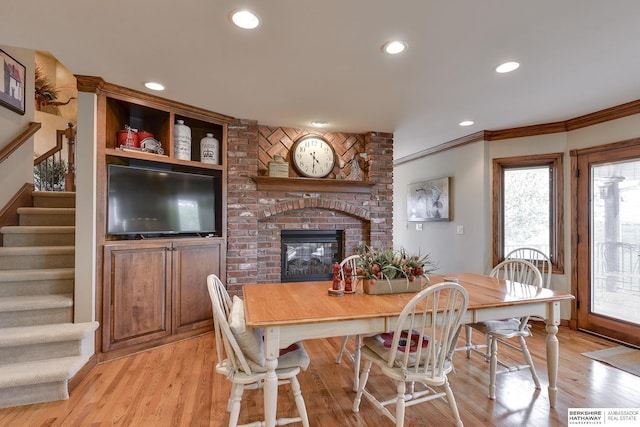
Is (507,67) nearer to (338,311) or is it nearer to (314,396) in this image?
(338,311)

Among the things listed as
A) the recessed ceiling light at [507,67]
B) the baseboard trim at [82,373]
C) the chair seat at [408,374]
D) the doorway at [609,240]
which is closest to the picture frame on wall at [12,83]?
the baseboard trim at [82,373]

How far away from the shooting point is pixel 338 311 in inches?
66.7

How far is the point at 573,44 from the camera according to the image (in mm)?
1993

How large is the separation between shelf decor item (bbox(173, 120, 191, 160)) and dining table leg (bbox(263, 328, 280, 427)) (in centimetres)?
234

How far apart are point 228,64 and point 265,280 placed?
2.39m

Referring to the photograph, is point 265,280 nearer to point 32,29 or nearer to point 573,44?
point 32,29

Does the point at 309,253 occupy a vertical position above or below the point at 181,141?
below

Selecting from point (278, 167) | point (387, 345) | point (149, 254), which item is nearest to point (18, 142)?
point (149, 254)

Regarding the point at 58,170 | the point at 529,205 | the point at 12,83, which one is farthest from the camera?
the point at 58,170

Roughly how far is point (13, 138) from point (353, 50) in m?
3.43

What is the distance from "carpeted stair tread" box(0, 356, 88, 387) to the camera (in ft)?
6.70

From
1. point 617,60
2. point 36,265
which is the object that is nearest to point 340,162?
point 617,60

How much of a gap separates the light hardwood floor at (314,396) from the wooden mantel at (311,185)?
183 centimetres

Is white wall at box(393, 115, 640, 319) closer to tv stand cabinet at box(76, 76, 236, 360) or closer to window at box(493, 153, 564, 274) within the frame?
window at box(493, 153, 564, 274)
